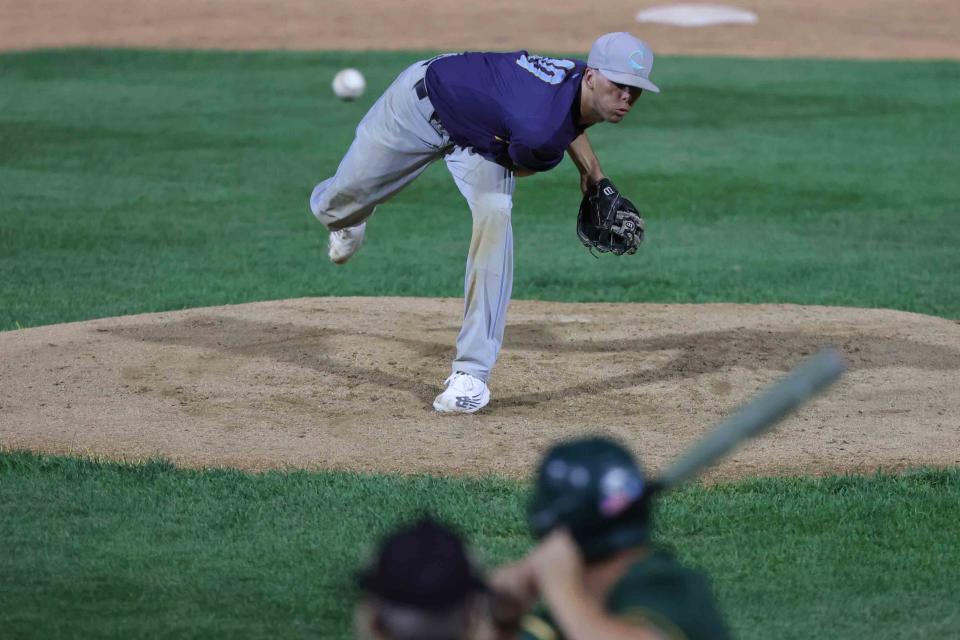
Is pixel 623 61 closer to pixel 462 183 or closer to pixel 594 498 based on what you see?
pixel 462 183

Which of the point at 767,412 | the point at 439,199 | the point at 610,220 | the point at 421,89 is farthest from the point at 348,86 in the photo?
the point at 767,412

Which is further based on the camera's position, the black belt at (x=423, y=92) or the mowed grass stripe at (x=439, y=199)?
the mowed grass stripe at (x=439, y=199)

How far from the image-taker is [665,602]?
8.77 ft

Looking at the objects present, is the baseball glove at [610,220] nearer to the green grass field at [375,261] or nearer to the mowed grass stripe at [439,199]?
the green grass field at [375,261]

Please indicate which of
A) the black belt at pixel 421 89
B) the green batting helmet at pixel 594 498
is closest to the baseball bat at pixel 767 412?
the green batting helmet at pixel 594 498

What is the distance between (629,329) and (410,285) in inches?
86.2

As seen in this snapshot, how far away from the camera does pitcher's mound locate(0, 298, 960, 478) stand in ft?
20.8

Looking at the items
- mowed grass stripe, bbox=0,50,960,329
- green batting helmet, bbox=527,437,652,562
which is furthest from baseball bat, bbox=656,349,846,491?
mowed grass stripe, bbox=0,50,960,329

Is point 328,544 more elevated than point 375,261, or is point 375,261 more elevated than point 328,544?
point 328,544

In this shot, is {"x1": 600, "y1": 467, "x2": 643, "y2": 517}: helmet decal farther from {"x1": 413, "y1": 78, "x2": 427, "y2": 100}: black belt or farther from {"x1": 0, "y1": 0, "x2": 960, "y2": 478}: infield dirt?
{"x1": 413, "y1": 78, "x2": 427, "y2": 100}: black belt

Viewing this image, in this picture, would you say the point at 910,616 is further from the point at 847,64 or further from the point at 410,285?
the point at 847,64

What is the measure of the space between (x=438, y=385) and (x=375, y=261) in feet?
12.4

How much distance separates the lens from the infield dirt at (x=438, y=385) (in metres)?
6.35

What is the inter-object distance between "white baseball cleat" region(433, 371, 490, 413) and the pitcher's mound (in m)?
0.07
